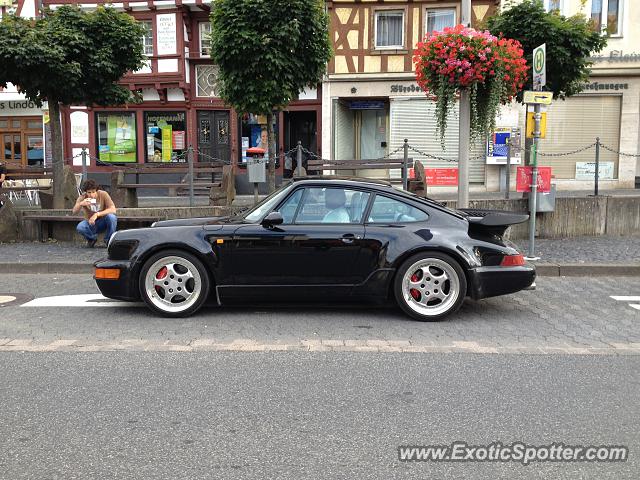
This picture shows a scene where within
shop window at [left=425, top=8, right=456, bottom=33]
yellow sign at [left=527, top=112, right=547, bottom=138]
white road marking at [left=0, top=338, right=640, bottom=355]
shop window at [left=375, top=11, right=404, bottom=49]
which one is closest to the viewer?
white road marking at [left=0, top=338, right=640, bottom=355]

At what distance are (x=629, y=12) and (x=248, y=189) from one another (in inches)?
530

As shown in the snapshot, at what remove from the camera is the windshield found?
21.2ft

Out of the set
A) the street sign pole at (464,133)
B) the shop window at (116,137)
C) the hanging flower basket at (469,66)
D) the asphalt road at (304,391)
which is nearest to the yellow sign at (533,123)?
the hanging flower basket at (469,66)

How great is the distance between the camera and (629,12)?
64.7 ft

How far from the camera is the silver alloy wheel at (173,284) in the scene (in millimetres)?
6332

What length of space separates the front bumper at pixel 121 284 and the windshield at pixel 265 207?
1308 millimetres

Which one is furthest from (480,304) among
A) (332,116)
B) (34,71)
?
(332,116)

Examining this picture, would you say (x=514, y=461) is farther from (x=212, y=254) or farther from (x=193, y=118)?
(x=193, y=118)

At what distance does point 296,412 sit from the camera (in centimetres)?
398

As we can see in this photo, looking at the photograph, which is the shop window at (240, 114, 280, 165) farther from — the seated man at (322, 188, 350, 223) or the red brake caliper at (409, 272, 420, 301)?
the red brake caliper at (409, 272, 420, 301)

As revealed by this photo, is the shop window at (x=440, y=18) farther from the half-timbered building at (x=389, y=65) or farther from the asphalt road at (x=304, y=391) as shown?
the asphalt road at (x=304, y=391)

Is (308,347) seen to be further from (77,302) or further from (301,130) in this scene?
(301,130)

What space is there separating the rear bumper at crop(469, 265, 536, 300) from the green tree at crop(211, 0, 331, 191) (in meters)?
6.31

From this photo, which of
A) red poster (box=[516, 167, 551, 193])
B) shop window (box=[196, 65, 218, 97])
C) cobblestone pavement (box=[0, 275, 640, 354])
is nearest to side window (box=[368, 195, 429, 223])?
cobblestone pavement (box=[0, 275, 640, 354])
